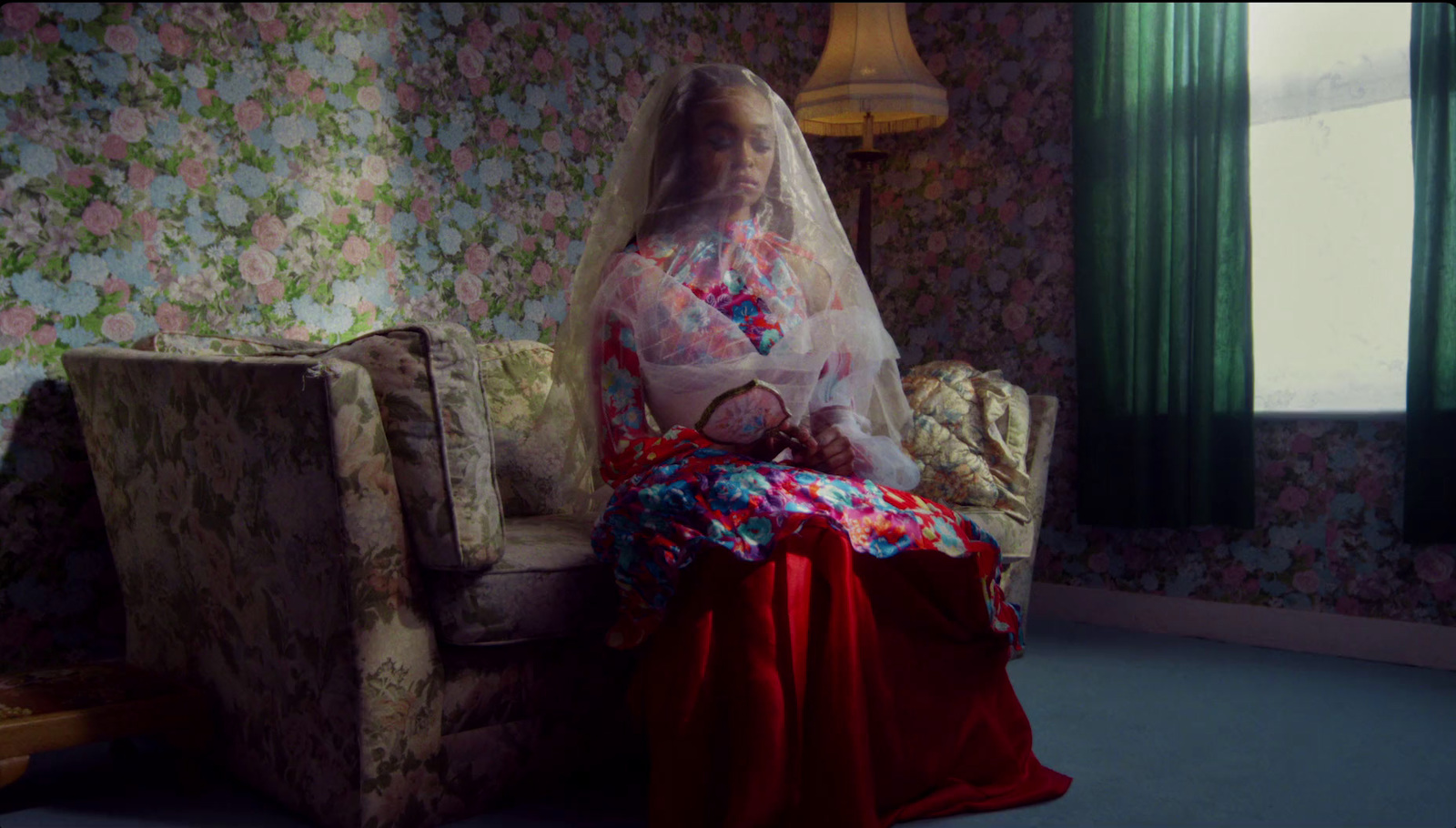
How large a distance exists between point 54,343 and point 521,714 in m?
1.26

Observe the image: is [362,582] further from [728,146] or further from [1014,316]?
[1014,316]

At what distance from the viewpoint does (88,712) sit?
5.86 feet

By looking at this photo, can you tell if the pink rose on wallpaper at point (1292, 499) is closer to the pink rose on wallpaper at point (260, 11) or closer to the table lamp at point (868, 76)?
the table lamp at point (868, 76)

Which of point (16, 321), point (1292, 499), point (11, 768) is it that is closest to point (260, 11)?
point (16, 321)

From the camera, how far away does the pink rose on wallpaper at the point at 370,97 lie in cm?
266

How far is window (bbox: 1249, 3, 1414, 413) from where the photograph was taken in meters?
2.84

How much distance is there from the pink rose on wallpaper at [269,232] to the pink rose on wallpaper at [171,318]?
9.4 inches

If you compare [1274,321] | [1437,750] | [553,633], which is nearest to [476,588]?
[553,633]

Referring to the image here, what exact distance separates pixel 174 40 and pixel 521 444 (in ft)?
3.76

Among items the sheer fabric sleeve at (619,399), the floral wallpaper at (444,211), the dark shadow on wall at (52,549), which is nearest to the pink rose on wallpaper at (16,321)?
the floral wallpaper at (444,211)

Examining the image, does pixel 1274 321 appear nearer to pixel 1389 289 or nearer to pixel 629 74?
pixel 1389 289

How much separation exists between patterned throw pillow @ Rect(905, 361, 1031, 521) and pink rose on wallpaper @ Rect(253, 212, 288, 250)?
1613mm

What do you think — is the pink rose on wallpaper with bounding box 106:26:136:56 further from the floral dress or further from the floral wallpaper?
the floral dress

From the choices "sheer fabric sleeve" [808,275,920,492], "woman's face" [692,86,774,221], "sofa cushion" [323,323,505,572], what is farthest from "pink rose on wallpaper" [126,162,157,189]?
"sheer fabric sleeve" [808,275,920,492]
